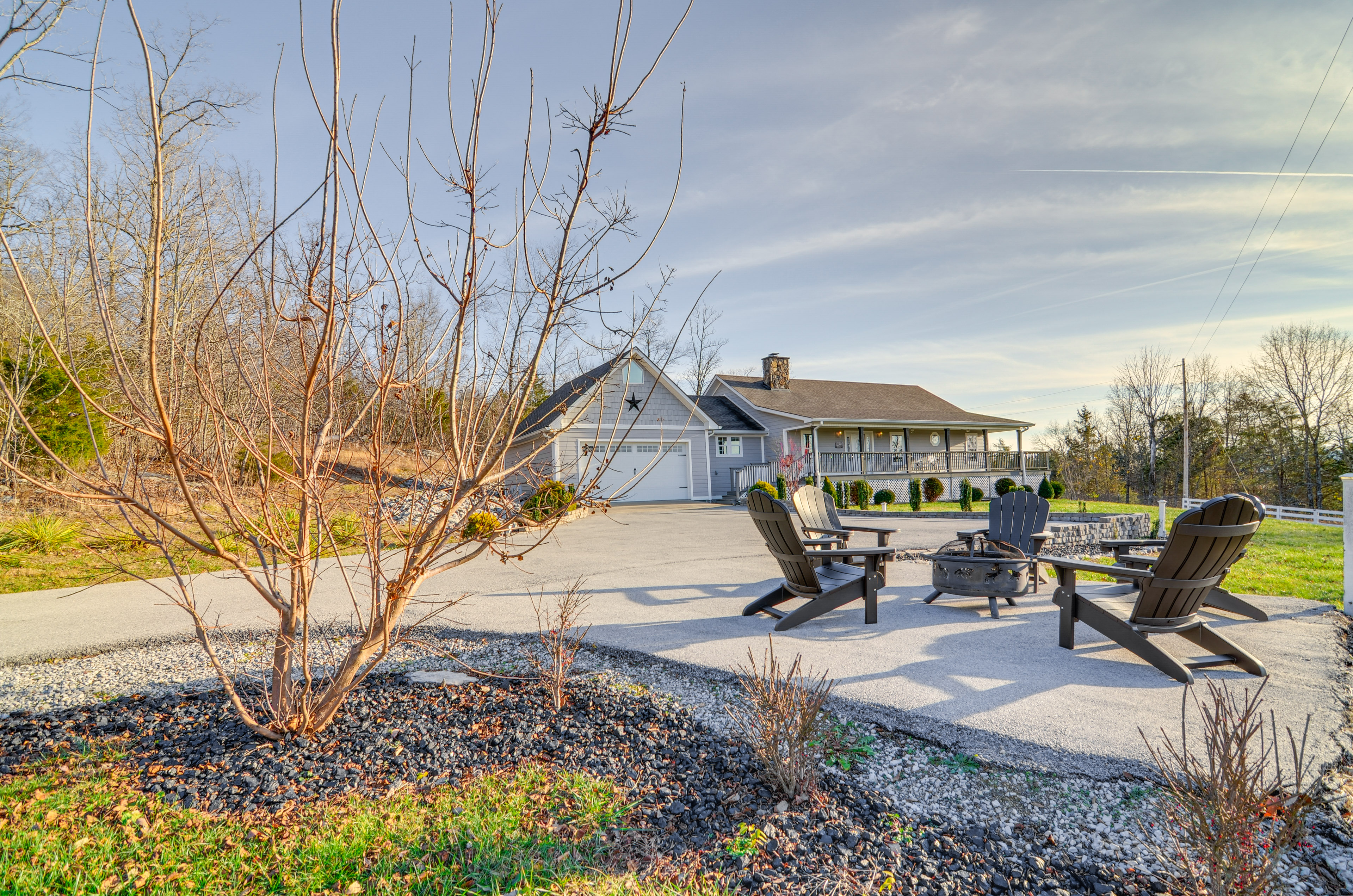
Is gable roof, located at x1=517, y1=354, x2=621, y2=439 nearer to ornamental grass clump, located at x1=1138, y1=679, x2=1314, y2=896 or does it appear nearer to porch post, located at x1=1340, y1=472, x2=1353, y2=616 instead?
ornamental grass clump, located at x1=1138, y1=679, x2=1314, y2=896

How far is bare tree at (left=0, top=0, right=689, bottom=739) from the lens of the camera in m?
2.03

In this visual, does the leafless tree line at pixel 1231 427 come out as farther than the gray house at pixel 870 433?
Yes

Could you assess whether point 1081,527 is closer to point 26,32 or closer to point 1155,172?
point 1155,172

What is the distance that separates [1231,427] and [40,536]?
131 feet

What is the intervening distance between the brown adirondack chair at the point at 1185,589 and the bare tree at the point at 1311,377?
31435mm

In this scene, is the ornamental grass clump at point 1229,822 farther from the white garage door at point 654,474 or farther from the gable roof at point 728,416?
the gable roof at point 728,416

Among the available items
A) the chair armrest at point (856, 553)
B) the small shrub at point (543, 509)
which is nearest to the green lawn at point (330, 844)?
the small shrub at point (543, 509)

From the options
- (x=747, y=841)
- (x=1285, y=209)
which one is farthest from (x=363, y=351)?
(x=1285, y=209)

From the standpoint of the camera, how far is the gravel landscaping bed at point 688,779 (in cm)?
204

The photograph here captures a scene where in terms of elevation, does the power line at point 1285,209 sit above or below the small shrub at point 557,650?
above

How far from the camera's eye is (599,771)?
2.65m

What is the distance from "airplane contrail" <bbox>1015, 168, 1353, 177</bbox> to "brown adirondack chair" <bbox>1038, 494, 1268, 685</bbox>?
8252mm

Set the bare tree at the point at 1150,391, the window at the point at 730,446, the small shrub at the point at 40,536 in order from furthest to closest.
→ the bare tree at the point at 1150,391 → the window at the point at 730,446 → the small shrub at the point at 40,536

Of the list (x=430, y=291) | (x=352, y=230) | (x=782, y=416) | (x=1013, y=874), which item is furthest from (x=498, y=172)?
(x=782, y=416)
